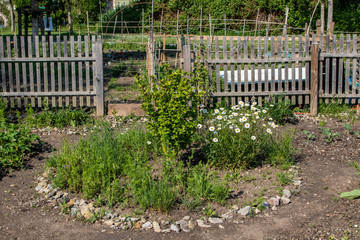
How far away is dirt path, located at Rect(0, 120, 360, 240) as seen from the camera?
12.8 ft

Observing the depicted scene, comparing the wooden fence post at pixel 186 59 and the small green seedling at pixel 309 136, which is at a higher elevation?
the wooden fence post at pixel 186 59

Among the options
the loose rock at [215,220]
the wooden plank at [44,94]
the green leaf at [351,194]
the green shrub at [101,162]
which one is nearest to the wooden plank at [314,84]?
the green leaf at [351,194]

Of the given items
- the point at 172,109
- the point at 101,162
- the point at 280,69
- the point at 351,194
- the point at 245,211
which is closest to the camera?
the point at 245,211

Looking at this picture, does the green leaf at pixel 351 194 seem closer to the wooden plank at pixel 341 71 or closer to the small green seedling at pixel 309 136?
the small green seedling at pixel 309 136

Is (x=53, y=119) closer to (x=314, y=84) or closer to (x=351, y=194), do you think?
(x=314, y=84)

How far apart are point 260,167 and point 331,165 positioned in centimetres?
97

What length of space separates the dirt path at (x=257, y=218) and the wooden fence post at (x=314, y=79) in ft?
9.10

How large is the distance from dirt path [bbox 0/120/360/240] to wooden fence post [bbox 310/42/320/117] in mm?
2773

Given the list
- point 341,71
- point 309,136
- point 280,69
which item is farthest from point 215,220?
point 341,71

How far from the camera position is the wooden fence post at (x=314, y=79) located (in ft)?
25.7

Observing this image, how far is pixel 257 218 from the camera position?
13.8ft

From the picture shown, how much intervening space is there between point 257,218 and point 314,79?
4534 mm

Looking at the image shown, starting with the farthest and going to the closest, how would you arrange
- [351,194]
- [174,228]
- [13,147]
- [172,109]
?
[13,147], [172,109], [351,194], [174,228]

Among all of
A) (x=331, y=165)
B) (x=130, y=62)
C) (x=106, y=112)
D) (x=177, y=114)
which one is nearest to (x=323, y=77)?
(x=331, y=165)
